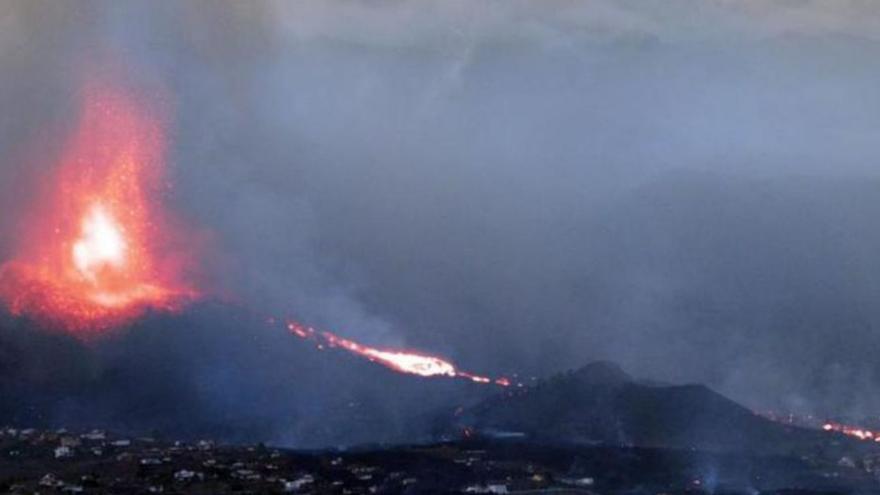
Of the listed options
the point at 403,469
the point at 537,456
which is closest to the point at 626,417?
the point at 537,456

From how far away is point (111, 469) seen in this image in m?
80.9

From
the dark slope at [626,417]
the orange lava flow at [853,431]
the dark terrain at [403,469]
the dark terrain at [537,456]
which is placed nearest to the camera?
the dark terrain at [403,469]

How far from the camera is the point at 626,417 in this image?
336 feet

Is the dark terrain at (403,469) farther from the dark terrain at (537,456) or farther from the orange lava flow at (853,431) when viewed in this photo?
the orange lava flow at (853,431)

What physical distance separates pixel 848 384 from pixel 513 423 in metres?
46.9

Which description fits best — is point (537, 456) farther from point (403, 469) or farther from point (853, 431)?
point (853, 431)

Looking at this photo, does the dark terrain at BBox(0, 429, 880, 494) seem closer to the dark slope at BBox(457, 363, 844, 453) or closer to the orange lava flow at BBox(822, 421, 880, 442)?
the dark slope at BBox(457, 363, 844, 453)

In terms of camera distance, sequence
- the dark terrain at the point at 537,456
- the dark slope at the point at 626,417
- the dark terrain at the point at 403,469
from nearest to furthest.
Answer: the dark terrain at the point at 403,469 → the dark terrain at the point at 537,456 → the dark slope at the point at 626,417

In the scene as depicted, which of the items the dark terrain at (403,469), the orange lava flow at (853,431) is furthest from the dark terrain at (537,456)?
the orange lava flow at (853,431)

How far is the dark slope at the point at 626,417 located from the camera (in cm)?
9825

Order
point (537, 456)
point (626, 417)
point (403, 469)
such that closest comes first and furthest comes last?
point (403, 469), point (537, 456), point (626, 417)

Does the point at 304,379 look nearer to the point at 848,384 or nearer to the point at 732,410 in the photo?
the point at 732,410

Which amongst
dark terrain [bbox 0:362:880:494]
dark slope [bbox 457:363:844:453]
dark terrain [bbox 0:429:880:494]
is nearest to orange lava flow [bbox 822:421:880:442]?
dark terrain [bbox 0:362:880:494]

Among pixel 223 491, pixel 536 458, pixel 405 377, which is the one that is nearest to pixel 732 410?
pixel 536 458
